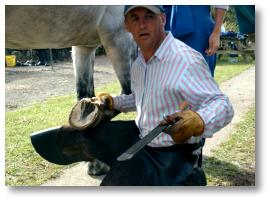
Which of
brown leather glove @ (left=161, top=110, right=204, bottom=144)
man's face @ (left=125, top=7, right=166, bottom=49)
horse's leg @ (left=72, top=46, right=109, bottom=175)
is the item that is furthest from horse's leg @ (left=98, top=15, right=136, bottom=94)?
brown leather glove @ (left=161, top=110, right=204, bottom=144)

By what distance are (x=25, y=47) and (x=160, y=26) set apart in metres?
0.55

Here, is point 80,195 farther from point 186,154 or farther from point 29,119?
point 29,119

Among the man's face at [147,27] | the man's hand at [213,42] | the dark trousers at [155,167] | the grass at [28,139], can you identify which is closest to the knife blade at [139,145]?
the dark trousers at [155,167]

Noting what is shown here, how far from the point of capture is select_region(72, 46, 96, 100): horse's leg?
5.76ft

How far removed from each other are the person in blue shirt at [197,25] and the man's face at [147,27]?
0.29m

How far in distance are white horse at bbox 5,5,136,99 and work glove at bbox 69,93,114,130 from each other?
276 mm

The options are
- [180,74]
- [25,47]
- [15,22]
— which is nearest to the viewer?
[180,74]

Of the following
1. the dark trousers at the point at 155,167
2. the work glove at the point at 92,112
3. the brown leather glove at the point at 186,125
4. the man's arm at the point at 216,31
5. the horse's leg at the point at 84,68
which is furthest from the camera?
the horse's leg at the point at 84,68

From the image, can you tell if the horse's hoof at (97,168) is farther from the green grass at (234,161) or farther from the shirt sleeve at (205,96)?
the shirt sleeve at (205,96)

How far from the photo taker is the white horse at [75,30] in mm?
1361

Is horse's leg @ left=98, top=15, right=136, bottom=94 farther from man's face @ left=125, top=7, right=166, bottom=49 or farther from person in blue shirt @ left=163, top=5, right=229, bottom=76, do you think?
man's face @ left=125, top=7, right=166, bottom=49

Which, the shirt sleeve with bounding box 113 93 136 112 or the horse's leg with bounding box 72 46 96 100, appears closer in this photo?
the shirt sleeve with bounding box 113 93 136 112

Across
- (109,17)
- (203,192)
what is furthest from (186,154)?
(109,17)

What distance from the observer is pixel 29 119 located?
7.17ft
